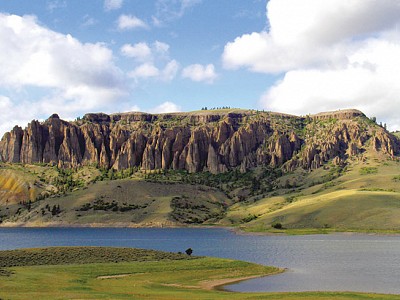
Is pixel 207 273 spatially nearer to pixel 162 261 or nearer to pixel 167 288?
pixel 162 261

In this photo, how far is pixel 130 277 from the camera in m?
77.4

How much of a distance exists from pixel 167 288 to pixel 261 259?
49.1m

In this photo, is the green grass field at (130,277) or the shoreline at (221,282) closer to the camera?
the green grass field at (130,277)

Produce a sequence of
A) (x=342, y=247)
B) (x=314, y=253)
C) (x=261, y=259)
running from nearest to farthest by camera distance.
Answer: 1. (x=261, y=259)
2. (x=314, y=253)
3. (x=342, y=247)

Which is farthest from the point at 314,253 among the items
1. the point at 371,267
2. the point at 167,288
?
the point at 167,288

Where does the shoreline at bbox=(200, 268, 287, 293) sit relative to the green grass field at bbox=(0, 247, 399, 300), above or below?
below

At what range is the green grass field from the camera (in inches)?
2266

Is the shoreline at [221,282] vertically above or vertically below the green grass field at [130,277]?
below

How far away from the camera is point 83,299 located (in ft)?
167

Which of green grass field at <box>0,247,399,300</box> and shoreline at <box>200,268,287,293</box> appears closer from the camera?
green grass field at <box>0,247,399,300</box>

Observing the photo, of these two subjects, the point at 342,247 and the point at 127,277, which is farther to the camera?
the point at 342,247

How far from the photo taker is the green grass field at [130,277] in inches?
2266

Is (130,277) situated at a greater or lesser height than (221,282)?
greater

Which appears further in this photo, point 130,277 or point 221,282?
point 221,282
